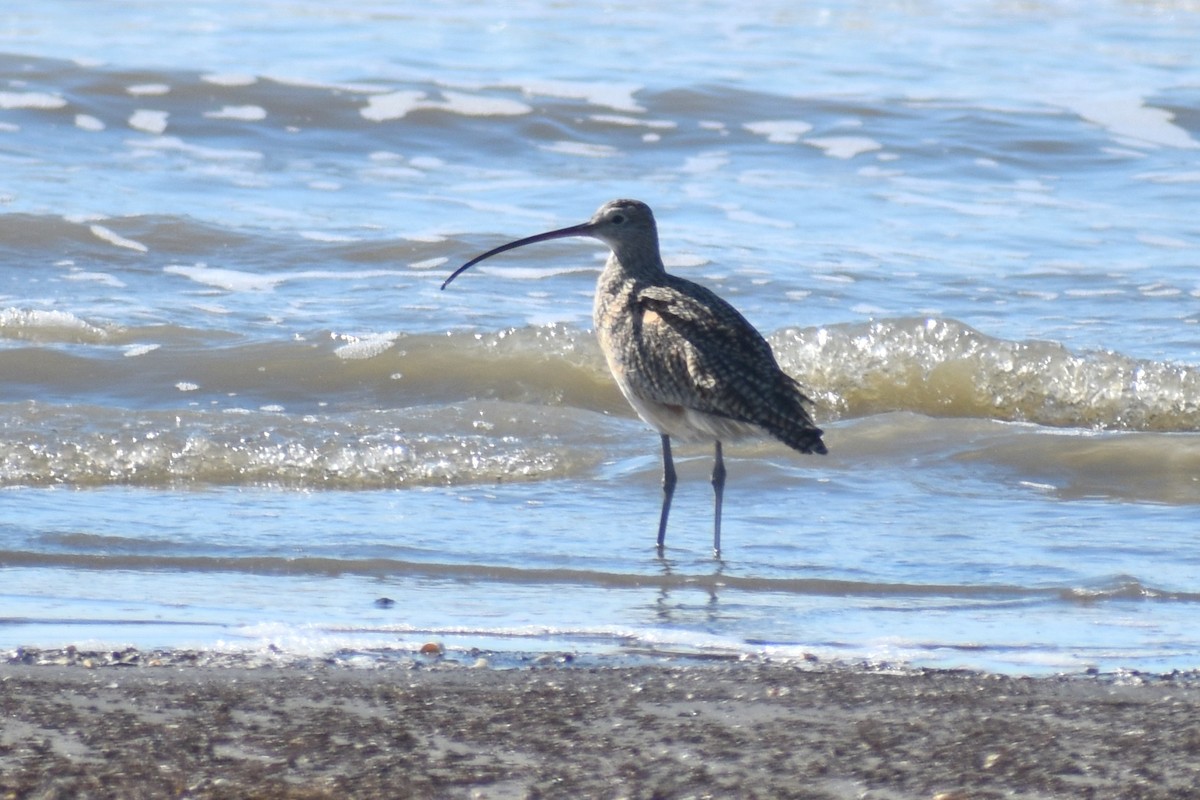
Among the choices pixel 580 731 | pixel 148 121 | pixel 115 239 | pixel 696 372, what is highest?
pixel 148 121

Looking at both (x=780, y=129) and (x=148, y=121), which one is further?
(x=780, y=129)

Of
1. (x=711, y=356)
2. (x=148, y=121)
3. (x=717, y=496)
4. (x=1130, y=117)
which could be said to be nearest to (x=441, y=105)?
(x=148, y=121)

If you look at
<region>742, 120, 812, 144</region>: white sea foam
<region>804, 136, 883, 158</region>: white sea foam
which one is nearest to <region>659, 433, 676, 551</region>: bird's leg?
<region>804, 136, 883, 158</region>: white sea foam

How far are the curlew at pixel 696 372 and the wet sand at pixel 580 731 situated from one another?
1869 mm

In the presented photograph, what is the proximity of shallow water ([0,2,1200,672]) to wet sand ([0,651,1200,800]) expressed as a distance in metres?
0.30

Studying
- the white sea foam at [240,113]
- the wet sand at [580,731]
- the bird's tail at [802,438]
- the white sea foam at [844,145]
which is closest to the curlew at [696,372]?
the bird's tail at [802,438]

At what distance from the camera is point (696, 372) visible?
5.84m

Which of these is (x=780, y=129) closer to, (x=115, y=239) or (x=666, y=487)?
(x=115, y=239)

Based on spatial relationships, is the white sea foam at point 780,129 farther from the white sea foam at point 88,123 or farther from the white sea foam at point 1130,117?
the white sea foam at point 88,123

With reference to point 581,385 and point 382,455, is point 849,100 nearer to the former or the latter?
point 581,385

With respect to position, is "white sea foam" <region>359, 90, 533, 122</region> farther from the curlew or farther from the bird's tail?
the bird's tail

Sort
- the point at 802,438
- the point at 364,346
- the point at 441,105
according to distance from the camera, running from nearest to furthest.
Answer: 1. the point at 802,438
2. the point at 364,346
3. the point at 441,105

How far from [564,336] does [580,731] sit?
5184mm

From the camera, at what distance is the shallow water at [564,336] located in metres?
4.78
